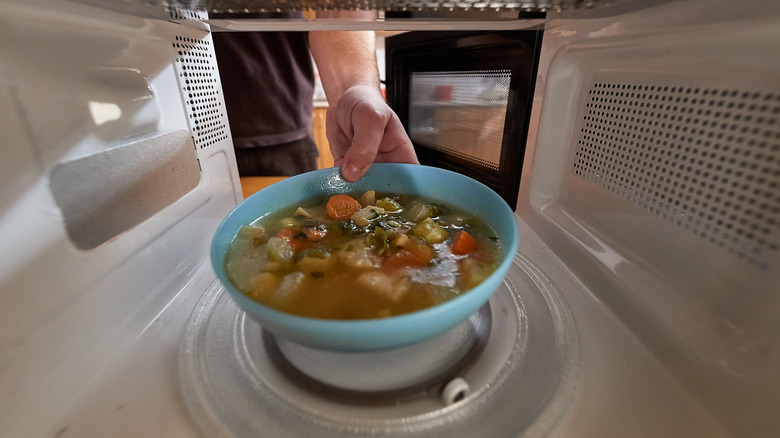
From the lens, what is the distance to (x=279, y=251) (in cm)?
65

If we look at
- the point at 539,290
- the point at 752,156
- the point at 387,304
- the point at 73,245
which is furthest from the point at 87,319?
the point at 752,156

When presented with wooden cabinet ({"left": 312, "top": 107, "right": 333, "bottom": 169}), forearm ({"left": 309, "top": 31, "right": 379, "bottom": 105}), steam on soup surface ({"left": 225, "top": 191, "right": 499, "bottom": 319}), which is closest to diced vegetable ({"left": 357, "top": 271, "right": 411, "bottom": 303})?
steam on soup surface ({"left": 225, "top": 191, "right": 499, "bottom": 319})

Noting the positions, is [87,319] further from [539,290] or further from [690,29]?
[690,29]

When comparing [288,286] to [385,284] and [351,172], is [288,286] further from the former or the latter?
[351,172]

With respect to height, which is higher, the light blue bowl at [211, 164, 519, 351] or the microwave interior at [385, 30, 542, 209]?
the microwave interior at [385, 30, 542, 209]

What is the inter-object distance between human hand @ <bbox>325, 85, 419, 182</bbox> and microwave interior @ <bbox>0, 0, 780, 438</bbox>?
0.21 m

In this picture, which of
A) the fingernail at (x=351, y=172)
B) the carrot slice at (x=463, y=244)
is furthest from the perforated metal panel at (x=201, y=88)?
the carrot slice at (x=463, y=244)

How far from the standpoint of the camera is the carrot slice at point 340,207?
0.80 metres

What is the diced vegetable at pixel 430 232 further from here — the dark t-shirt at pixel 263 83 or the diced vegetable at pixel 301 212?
the dark t-shirt at pixel 263 83

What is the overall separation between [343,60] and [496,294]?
1063mm

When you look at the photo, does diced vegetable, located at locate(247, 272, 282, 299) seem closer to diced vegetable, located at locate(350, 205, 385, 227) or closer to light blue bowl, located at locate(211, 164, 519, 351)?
light blue bowl, located at locate(211, 164, 519, 351)

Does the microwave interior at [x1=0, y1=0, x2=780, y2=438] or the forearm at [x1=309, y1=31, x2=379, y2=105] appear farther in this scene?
the forearm at [x1=309, y1=31, x2=379, y2=105]

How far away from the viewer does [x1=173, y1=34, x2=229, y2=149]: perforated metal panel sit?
0.79 meters

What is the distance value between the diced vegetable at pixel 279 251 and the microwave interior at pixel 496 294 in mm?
108
